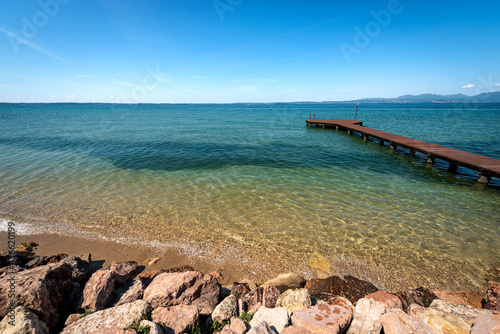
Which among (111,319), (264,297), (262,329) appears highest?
(262,329)

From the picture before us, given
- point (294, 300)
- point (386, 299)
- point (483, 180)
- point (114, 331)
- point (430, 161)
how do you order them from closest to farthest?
1. point (114, 331)
2. point (294, 300)
3. point (386, 299)
4. point (483, 180)
5. point (430, 161)

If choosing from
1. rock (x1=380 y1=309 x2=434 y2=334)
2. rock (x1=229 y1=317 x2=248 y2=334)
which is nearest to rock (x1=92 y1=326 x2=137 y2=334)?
rock (x1=229 y1=317 x2=248 y2=334)

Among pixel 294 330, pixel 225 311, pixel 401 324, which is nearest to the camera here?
pixel 294 330

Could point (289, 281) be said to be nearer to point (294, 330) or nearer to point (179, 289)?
point (294, 330)

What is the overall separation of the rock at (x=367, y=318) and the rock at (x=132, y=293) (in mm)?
4820

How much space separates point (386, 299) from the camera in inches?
A: 202

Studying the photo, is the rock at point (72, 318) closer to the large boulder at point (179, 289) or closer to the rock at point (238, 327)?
the large boulder at point (179, 289)

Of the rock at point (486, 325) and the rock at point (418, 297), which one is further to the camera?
the rock at point (418, 297)

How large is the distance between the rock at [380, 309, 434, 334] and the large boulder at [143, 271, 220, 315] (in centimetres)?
360

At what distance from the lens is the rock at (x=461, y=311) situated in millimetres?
4340

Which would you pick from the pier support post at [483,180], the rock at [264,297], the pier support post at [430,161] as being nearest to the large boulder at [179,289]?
the rock at [264,297]

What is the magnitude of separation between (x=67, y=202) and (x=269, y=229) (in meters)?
10.5

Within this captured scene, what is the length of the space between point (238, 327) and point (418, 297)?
15.3 feet

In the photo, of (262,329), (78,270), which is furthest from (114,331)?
(78,270)
